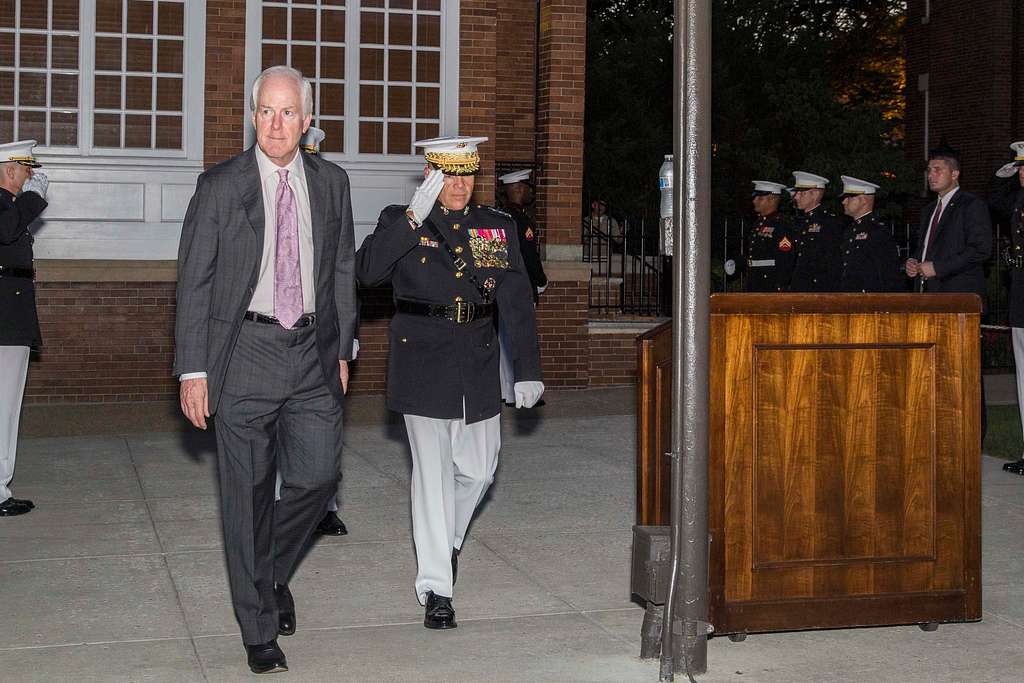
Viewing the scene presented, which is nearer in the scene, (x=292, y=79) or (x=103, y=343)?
Answer: (x=292, y=79)

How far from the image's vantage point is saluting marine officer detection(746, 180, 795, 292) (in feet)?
39.7

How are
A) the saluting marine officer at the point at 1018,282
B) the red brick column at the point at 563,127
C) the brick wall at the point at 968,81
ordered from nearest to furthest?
the saluting marine officer at the point at 1018,282 → the red brick column at the point at 563,127 → the brick wall at the point at 968,81

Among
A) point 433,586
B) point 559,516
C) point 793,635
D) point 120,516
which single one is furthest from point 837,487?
point 120,516

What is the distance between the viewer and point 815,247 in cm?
1178

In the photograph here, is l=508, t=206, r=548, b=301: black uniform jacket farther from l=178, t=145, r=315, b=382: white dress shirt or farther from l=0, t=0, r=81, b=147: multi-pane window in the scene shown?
l=178, t=145, r=315, b=382: white dress shirt

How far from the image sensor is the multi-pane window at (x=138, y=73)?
1394cm

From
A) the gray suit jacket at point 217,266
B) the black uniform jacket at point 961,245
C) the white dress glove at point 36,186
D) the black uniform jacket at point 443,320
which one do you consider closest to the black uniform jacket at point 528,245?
the black uniform jacket at point 961,245

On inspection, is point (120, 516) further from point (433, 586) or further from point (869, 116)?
point (869, 116)

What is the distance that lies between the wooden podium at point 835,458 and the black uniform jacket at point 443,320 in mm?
686

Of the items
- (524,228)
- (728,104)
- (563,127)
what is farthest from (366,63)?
(728,104)

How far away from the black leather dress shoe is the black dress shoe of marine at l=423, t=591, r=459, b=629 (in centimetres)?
56

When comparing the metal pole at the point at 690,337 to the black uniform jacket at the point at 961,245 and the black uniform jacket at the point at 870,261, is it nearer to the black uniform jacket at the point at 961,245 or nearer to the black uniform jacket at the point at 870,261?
the black uniform jacket at the point at 961,245

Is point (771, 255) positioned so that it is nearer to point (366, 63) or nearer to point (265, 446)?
point (366, 63)

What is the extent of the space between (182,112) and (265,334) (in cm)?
923
